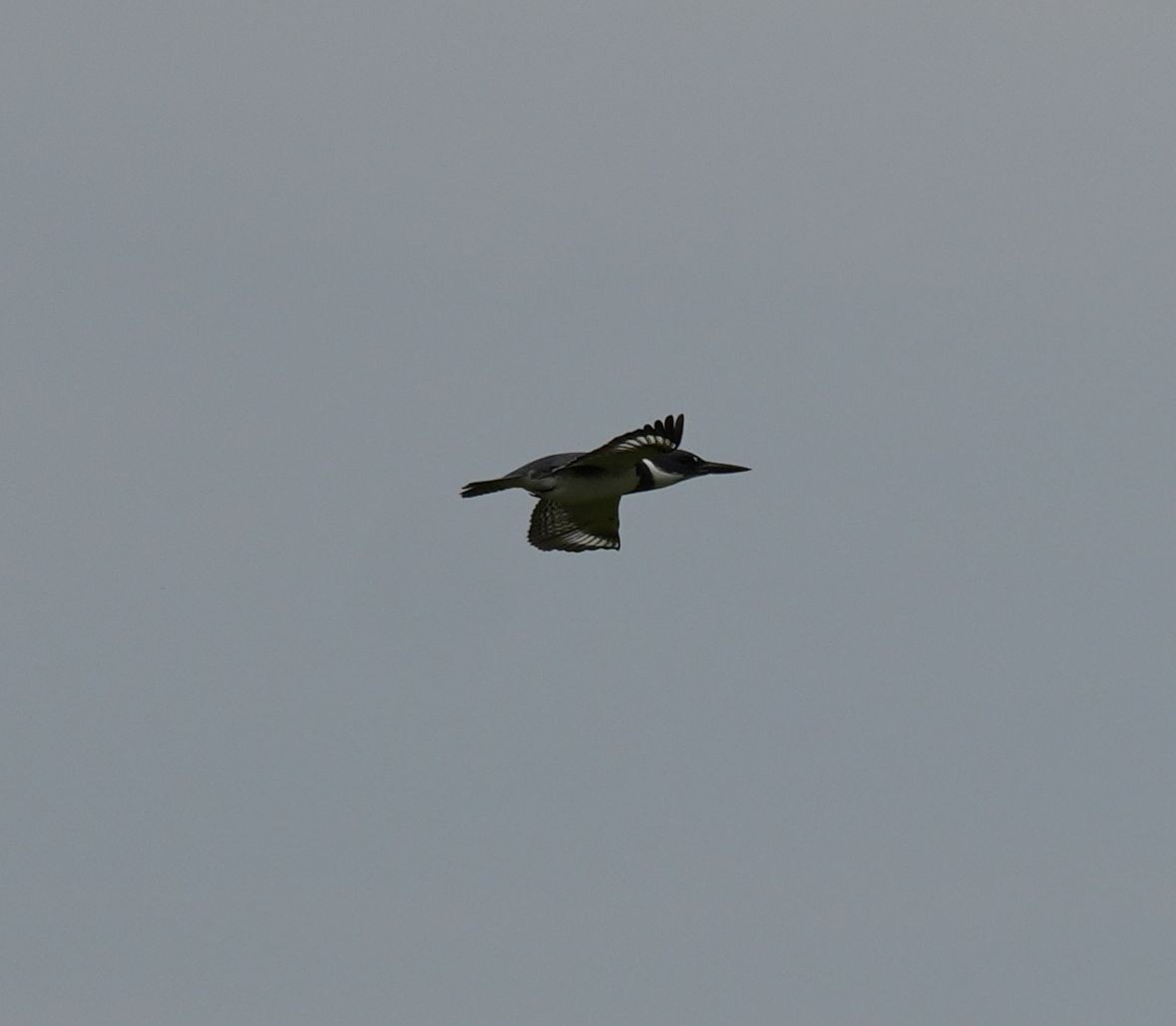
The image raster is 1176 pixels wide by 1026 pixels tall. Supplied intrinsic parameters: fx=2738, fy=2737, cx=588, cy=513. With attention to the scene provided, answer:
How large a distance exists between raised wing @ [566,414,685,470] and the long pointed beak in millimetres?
1712

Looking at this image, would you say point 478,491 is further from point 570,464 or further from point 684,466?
point 684,466

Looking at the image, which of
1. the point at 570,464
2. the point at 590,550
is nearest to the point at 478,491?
the point at 570,464

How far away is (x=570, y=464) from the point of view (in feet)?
85.0

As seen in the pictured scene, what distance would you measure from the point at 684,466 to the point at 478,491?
2.80 m

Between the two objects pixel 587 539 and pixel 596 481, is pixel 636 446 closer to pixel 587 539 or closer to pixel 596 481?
pixel 596 481

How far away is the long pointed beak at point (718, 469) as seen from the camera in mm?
27672

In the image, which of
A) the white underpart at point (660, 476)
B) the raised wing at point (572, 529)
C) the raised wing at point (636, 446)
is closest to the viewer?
the raised wing at point (636, 446)

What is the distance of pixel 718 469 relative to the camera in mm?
27719

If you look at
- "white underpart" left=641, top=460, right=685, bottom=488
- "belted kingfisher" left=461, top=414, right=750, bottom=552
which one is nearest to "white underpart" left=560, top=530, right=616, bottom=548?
"belted kingfisher" left=461, top=414, right=750, bottom=552

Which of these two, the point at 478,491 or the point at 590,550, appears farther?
the point at 590,550

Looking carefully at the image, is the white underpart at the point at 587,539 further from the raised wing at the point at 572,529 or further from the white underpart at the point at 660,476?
the white underpart at the point at 660,476

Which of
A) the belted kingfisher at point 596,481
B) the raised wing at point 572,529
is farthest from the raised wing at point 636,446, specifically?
the raised wing at point 572,529

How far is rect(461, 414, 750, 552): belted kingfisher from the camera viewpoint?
2484 cm

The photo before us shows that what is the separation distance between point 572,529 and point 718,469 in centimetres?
162
